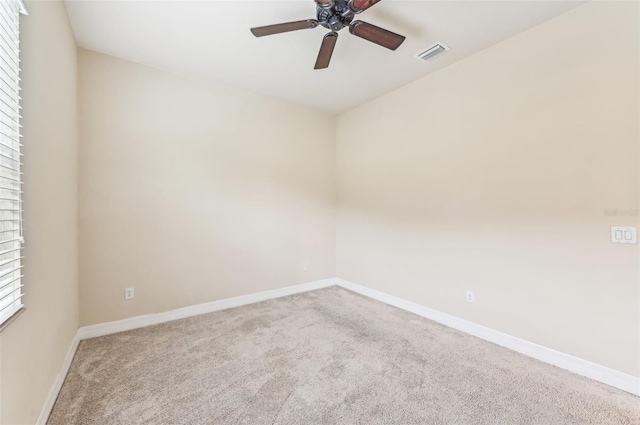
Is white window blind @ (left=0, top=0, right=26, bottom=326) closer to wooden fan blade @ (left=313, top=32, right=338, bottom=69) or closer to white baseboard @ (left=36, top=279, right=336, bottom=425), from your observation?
white baseboard @ (left=36, top=279, right=336, bottom=425)

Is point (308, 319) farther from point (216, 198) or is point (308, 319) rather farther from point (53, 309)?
point (53, 309)

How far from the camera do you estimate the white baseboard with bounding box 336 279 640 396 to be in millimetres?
1781

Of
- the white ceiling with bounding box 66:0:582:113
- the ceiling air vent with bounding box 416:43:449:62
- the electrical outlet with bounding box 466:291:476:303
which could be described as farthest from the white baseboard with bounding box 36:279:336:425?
the ceiling air vent with bounding box 416:43:449:62

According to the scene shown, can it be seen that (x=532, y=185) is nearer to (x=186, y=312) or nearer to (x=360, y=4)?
(x=360, y=4)

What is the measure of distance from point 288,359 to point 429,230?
6.39 feet

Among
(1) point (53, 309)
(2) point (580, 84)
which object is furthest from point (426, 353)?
(1) point (53, 309)

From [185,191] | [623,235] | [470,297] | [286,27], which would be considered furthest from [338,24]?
[470,297]

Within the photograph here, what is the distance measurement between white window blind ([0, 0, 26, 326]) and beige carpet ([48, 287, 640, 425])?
93 cm

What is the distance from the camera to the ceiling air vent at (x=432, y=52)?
94.7 inches

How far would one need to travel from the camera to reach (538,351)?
213 centimetres

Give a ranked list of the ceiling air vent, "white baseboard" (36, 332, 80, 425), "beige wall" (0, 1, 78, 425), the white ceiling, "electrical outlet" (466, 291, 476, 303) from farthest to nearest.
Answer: "electrical outlet" (466, 291, 476, 303)
the ceiling air vent
the white ceiling
"white baseboard" (36, 332, 80, 425)
"beige wall" (0, 1, 78, 425)

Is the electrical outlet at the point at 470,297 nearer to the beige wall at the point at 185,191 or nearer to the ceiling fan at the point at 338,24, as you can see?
the beige wall at the point at 185,191

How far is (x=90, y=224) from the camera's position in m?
2.45

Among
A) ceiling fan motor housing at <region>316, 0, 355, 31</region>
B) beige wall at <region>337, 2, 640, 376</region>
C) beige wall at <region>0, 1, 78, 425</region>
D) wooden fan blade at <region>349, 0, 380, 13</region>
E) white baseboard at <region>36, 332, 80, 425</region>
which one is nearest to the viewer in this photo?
beige wall at <region>0, 1, 78, 425</region>
